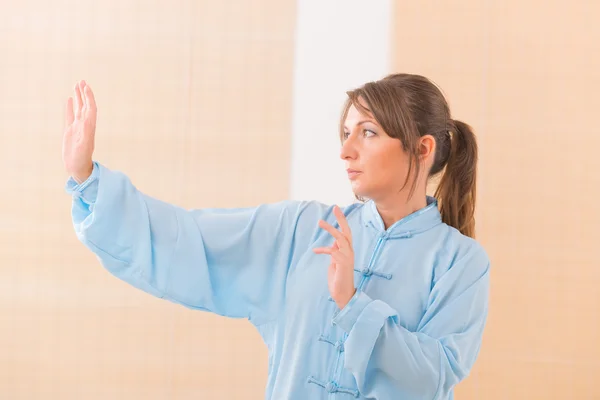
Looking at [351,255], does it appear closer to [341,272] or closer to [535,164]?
[341,272]

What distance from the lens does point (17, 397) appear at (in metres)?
2.52

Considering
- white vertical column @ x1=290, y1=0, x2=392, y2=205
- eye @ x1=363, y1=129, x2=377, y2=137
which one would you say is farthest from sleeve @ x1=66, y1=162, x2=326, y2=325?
white vertical column @ x1=290, y1=0, x2=392, y2=205

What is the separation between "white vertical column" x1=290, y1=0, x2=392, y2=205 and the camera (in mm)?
2457

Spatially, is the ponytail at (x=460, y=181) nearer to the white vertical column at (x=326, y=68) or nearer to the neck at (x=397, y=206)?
the neck at (x=397, y=206)

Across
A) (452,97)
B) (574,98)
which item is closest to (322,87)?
(452,97)

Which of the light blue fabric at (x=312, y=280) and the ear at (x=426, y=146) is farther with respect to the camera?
the ear at (x=426, y=146)

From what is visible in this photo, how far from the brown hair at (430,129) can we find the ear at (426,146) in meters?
0.01

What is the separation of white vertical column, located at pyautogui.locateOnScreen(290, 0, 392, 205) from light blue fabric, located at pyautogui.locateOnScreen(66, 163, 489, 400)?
0.69m

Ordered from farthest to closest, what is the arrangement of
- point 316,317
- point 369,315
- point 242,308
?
point 242,308 < point 316,317 < point 369,315

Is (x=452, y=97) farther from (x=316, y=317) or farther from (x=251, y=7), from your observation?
(x=316, y=317)

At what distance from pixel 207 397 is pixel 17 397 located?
2.13ft

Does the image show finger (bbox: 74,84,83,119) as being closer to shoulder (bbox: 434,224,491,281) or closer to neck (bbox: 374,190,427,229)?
neck (bbox: 374,190,427,229)

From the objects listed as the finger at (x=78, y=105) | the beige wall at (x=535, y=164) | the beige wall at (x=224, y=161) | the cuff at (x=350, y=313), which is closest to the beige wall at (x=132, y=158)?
the beige wall at (x=224, y=161)

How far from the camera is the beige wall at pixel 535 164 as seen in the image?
242cm
